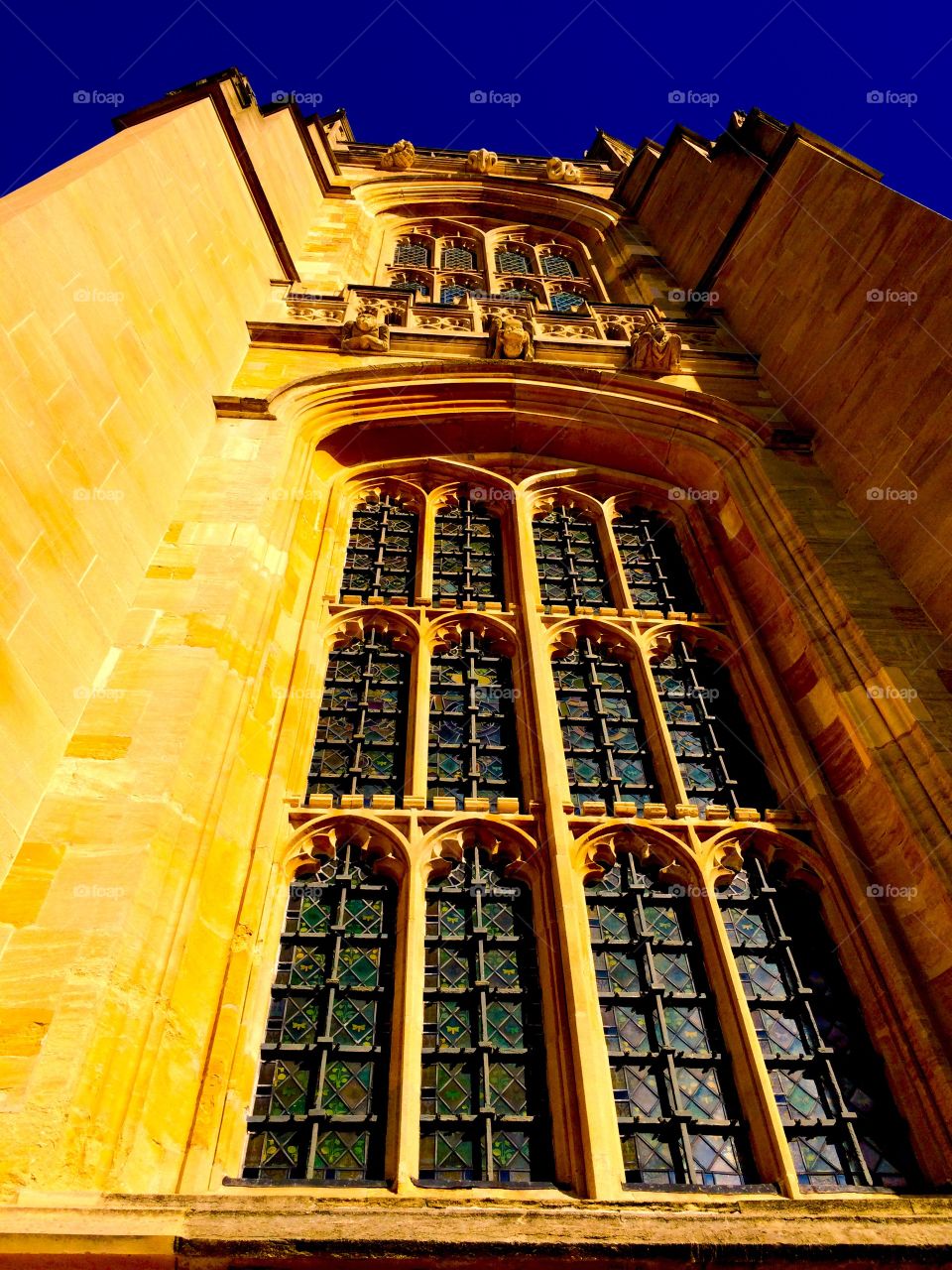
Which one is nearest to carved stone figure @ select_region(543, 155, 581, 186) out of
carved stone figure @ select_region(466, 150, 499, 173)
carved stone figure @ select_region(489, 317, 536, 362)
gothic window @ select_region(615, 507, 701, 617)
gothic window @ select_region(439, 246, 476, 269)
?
carved stone figure @ select_region(466, 150, 499, 173)

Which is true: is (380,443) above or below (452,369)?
below

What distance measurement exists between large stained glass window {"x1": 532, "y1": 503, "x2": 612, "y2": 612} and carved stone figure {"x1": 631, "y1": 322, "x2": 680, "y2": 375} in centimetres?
173

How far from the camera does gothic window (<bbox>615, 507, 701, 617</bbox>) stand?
24.5ft

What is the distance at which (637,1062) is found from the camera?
13.6ft

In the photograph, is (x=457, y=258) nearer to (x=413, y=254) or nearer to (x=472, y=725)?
(x=413, y=254)

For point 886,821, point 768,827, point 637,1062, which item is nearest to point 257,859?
point 637,1062

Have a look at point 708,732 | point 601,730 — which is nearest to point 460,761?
point 601,730

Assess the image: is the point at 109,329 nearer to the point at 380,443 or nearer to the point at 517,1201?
the point at 380,443

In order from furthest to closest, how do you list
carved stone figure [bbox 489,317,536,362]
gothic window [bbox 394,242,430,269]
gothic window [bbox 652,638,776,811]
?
gothic window [bbox 394,242,430,269]
carved stone figure [bbox 489,317,536,362]
gothic window [bbox 652,638,776,811]

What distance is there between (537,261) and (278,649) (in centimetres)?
1121

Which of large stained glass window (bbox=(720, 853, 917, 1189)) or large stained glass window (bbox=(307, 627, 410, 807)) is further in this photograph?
large stained glass window (bbox=(307, 627, 410, 807))

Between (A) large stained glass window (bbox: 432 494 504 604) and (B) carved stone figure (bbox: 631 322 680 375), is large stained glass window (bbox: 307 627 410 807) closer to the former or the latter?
(A) large stained glass window (bbox: 432 494 504 604)

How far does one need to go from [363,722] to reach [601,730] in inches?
56.1

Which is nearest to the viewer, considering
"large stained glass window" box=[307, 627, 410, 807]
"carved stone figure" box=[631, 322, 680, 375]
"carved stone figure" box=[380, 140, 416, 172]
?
"large stained glass window" box=[307, 627, 410, 807]
